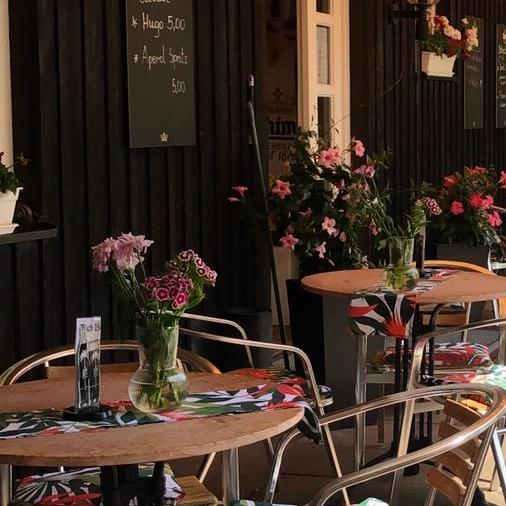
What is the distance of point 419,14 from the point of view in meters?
6.52

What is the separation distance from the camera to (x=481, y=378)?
147 inches

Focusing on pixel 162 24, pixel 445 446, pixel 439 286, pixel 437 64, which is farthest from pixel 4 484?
pixel 437 64

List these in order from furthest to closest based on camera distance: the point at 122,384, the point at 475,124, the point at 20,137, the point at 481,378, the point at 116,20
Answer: the point at 475,124, the point at 116,20, the point at 20,137, the point at 481,378, the point at 122,384

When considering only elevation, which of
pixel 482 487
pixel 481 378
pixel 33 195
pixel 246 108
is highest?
pixel 246 108

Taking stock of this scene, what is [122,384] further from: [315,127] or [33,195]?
[315,127]

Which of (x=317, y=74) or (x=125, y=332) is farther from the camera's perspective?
(x=317, y=74)

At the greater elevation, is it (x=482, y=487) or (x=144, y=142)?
(x=144, y=142)

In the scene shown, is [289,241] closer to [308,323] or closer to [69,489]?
[308,323]

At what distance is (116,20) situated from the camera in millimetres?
4387

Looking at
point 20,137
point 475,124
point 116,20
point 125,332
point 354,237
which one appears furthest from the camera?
point 475,124

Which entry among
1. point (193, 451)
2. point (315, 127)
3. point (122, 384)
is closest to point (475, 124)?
point (315, 127)

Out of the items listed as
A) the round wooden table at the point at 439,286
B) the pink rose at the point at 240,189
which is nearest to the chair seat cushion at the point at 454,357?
the round wooden table at the point at 439,286

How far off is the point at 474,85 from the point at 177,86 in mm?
4111

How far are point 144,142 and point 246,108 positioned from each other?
0.88 metres
